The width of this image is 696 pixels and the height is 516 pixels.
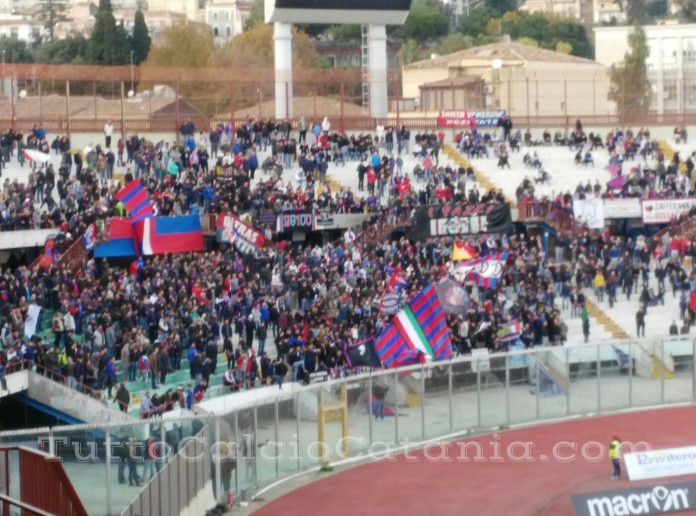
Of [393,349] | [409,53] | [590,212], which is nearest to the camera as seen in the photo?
[393,349]

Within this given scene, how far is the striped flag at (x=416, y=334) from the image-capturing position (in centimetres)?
3584

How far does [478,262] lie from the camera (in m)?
41.9

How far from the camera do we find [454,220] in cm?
4525

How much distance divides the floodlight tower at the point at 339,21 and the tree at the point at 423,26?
90.2 metres

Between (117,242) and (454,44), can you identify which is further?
(454,44)

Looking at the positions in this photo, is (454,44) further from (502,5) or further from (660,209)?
(660,209)

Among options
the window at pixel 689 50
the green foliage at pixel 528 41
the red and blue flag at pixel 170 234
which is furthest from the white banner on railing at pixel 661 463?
the green foliage at pixel 528 41

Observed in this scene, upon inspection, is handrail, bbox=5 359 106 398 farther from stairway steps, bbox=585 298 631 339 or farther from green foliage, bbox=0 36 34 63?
green foliage, bbox=0 36 34 63

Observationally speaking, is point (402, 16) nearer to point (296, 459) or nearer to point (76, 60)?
point (296, 459)

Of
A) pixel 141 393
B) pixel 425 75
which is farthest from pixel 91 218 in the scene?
pixel 425 75

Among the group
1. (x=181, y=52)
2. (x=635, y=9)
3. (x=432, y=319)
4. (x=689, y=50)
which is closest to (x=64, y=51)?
(x=181, y=52)

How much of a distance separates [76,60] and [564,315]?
8084 centimetres

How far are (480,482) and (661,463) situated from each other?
3.42m

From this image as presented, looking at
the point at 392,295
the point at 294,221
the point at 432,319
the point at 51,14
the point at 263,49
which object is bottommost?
the point at 432,319
